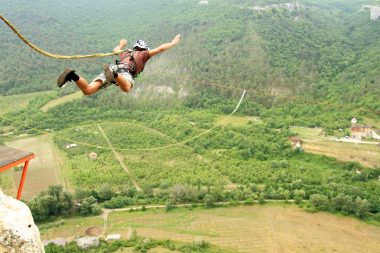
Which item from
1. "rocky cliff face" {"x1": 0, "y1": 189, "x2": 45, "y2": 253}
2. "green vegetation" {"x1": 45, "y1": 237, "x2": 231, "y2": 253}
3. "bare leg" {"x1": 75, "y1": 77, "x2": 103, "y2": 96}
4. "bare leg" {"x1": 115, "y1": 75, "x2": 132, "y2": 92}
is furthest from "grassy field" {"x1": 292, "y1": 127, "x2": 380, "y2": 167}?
"rocky cliff face" {"x1": 0, "y1": 189, "x2": 45, "y2": 253}

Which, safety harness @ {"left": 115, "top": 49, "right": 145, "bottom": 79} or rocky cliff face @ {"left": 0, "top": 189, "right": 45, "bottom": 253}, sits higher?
safety harness @ {"left": 115, "top": 49, "right": 145, "bottom": 79}

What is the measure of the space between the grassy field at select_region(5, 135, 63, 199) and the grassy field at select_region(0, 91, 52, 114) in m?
7.07

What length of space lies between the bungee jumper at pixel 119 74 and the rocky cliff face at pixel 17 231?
4.43ft

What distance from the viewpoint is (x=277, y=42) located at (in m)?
46.6

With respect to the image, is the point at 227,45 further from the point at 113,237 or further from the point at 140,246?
the point at 140,246

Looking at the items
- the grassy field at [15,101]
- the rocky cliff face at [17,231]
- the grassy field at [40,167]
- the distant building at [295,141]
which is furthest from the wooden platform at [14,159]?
the grassy field at [15,101]

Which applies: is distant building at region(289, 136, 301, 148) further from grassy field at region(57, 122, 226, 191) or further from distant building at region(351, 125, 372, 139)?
grassy field at region(57, 122, 226, 191)

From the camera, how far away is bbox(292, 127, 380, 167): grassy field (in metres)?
26.6

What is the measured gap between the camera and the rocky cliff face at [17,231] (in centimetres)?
425

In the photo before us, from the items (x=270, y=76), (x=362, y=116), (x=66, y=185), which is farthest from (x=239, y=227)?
(x=270, y=76)

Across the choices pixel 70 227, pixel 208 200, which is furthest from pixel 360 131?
pixel 70 227

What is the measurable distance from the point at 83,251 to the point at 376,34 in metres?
46.3

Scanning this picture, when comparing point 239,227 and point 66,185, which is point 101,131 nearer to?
point 66,185

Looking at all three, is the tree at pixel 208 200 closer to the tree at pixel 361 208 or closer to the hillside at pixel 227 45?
the tree at pixel 361 208
